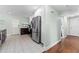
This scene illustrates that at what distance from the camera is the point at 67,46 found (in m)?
1.81

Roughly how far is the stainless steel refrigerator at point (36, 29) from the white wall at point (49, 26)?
0.25 ft

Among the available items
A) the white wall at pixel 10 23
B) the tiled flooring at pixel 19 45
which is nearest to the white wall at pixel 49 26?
the tiled flooring at pixel 19 45

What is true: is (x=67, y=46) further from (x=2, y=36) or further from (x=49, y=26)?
(x=2, y=36)

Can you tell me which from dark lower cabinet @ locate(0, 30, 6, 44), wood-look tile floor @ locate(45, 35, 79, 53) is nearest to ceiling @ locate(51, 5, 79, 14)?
wood-look tile floor @ locate(45, 35, 79, 53)

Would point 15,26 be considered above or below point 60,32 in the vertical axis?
above

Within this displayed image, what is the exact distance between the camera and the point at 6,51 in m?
1.71

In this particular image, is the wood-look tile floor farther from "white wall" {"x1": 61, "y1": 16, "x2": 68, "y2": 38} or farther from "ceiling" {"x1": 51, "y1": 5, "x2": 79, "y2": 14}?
"ceiling" {"x1": 51, "y1": 5, "x2": 79, "y2": 14}

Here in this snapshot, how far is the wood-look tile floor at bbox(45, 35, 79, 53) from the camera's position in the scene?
180cm

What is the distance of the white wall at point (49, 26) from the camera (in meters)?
1.78

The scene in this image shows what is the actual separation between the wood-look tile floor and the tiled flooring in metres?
0.26
